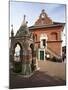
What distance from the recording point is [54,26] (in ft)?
8.45

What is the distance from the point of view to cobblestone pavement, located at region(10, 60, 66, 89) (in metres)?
2.43

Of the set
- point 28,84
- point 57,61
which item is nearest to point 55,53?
point 57,61

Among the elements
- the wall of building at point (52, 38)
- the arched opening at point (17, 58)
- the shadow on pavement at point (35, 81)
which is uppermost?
the wall of building at point (52, 38)

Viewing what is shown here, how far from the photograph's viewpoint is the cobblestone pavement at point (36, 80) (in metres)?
2.43

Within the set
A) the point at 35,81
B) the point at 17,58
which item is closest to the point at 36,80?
the point at 35,81

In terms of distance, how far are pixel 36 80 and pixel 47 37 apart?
0.53 metres

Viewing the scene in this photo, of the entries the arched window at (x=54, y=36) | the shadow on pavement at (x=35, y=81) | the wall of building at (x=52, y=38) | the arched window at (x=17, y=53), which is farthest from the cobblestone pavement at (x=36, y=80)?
the arched window at (x=54, y=36)

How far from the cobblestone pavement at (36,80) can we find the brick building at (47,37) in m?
0.21

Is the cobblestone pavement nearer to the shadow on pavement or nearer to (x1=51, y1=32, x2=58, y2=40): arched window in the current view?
the shadow on pavement

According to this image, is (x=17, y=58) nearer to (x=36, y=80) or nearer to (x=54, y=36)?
(x=36, y=80)

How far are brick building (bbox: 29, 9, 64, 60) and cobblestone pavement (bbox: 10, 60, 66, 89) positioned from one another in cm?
21

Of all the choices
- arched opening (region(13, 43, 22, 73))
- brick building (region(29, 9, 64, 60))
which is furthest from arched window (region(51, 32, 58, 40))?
arched opening (region(13, 43, 22, 73))

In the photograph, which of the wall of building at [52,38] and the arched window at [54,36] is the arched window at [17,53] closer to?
the wall of building at [52,38]

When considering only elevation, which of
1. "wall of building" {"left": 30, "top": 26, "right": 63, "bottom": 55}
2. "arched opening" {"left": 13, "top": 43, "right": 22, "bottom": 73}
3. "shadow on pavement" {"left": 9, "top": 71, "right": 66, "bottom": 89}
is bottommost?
"shadow on pavement" {"left": 9, "top": 71, "right": 66, "bottom": 89}
